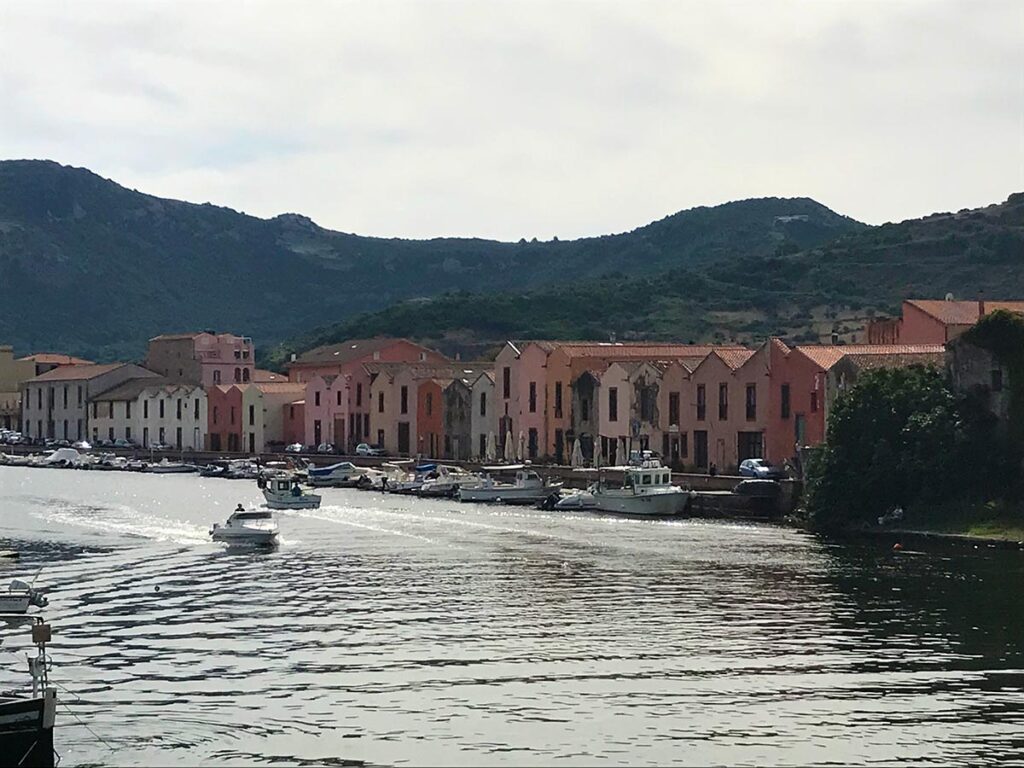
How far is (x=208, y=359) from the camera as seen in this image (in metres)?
171

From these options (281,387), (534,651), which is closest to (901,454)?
(534,651)

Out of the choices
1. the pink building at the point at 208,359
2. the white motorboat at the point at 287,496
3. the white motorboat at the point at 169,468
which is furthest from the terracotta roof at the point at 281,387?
the white motorboat at the point at 287,496

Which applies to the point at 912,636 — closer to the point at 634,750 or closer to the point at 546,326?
the point at 634,750

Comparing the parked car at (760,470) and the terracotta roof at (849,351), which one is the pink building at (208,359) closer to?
the parked car at (760,470)

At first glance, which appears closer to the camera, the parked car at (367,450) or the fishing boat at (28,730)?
the fishing boat at (28,730)

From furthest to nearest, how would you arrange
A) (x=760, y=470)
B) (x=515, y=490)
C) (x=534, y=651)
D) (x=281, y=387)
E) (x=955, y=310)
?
1. (x=281, y=387)
2. (x=955, y=310)
3. (x=515, y=490)
4. (x=760, y=470)
5. (x=534, y=651)

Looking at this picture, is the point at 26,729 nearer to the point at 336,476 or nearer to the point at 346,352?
the point at 336,476

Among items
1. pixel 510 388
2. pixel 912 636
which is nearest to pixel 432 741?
pixel 912 636

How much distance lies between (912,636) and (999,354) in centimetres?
3232

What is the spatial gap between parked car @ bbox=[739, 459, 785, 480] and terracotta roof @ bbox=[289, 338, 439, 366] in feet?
203

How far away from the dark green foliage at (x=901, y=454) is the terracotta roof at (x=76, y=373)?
10927 centimetres

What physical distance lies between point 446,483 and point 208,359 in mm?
71036

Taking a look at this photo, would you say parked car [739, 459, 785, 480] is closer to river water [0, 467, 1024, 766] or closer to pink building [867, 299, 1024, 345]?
pink building [867, 299, 1024, 345]

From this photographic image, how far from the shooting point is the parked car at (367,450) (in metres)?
132
